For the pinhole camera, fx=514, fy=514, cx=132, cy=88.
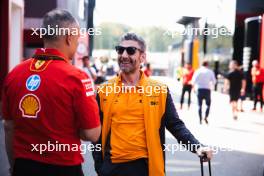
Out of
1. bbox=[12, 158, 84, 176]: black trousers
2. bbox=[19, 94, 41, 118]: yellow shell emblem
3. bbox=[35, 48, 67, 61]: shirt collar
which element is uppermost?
bbox=[35, 48, 67, 61]: shirt collar

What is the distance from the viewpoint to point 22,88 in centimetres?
275

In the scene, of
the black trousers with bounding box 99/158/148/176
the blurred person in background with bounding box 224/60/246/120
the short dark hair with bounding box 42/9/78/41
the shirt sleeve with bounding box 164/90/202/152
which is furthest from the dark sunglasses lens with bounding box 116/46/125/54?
the blurred person in background with bounding box 224/60/246/120

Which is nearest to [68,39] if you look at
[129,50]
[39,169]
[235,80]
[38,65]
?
[38,65]

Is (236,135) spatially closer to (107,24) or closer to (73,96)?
(73,96)

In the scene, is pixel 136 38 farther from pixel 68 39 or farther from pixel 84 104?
pixel 84 104

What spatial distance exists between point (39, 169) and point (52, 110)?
32 cm

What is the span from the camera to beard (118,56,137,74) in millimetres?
3672

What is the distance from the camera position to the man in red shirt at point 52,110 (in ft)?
8.75

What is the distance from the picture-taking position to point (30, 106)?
270cm

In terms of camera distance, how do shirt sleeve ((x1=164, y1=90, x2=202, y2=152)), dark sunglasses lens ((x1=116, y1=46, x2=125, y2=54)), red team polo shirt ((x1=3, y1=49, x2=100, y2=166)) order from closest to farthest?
red team polo shirt ((x1=3, y1=49, x2=100, y2=166)) < shirt sleeve ((x1=164, y1=90, x2=202, y2=152)) < dark sunglasses lens ((x1=116, y1=46, x2=125, y2=54))

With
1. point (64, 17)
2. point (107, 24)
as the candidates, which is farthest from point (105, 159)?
point (107, 24)

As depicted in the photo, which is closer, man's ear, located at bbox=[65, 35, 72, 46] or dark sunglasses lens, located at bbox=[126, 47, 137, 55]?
man's ear, located at bbox=[65, 35, 72, 46]

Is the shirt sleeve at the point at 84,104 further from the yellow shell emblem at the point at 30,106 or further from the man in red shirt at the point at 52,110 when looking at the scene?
the yellow shell emblem at the point at 30,106

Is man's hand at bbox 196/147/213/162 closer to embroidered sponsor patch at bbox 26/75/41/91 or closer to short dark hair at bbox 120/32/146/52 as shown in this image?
short dark hair at bbox 120/32/146/52
